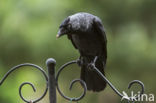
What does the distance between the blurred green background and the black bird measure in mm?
710

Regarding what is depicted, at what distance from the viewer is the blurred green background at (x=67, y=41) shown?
8.70 ft

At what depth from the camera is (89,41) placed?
1.95m

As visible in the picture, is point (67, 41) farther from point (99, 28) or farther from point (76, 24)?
point (76, 24)

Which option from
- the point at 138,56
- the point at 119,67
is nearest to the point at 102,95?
the point at 119,67

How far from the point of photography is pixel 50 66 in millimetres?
1368

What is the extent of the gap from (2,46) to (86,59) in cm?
107

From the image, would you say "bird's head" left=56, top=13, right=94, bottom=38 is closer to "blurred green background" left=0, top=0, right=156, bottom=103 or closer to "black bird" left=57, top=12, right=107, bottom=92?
"black bird" left=57, top=12, right=107, bottom=92

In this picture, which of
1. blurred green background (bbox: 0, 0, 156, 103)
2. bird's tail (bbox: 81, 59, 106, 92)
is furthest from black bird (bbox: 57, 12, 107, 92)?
blurred green background (bbox: 0, 0, 156, 103)

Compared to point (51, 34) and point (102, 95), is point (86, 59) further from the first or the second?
point (102, 95)

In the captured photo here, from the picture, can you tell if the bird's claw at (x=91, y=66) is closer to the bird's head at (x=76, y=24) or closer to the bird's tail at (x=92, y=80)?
the bird's tail at (x=92, y=80)

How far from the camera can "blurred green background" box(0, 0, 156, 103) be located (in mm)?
2652

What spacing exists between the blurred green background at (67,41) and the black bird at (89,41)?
71 cm

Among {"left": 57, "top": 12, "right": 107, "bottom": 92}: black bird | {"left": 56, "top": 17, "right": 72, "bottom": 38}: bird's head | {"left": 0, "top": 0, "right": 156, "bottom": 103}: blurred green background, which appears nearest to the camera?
{"left": 56, "top": 17, "right": 72, "bottom": 38}: bird's head

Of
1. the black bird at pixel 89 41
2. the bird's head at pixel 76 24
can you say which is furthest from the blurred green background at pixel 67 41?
the bird's head at pixel 76 24
